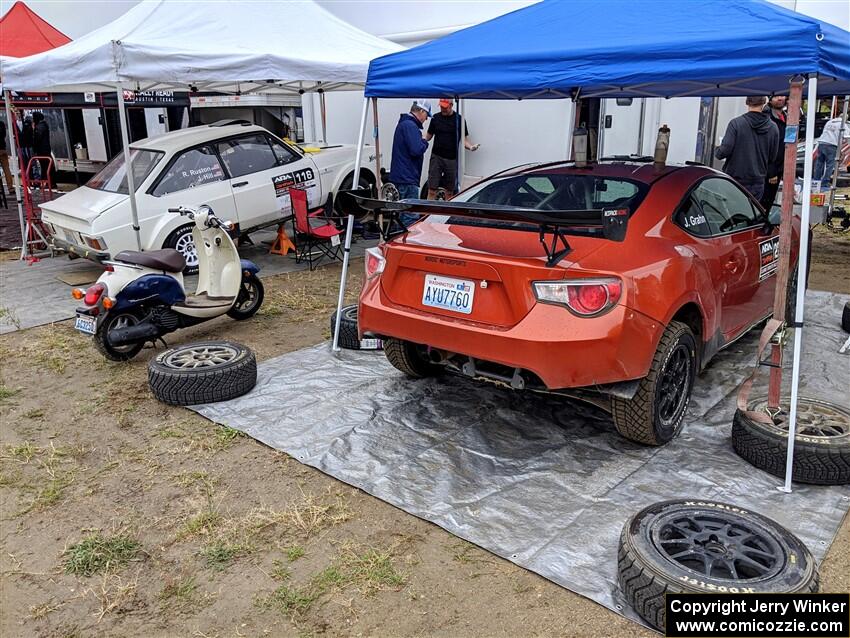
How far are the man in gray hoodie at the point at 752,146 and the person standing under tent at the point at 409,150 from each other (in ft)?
12.7

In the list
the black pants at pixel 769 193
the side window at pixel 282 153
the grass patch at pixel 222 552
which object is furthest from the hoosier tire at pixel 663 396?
the side window at pixel 282 153

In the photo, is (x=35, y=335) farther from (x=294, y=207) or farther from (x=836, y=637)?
(x=836, y=637)

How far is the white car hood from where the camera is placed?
7.81 m

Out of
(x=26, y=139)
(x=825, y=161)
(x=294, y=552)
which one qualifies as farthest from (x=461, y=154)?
(x=26, y=139)

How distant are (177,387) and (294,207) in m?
4.54

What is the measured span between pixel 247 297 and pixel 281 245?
3.23 m

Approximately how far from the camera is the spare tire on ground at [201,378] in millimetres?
4664

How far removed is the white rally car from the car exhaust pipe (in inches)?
103

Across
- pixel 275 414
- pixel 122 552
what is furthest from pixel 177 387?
pixel 122 552

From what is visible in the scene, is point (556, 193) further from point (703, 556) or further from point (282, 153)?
point (282, 153)

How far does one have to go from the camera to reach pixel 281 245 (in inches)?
389

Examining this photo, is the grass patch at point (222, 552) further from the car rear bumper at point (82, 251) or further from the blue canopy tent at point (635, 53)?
the car rear bumper at point (82, 251)

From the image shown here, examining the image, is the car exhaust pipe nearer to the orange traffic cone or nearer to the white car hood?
the white car hood

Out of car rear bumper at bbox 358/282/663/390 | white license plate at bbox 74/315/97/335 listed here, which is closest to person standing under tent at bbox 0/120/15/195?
white license plate at bbox 74/315/97/335
